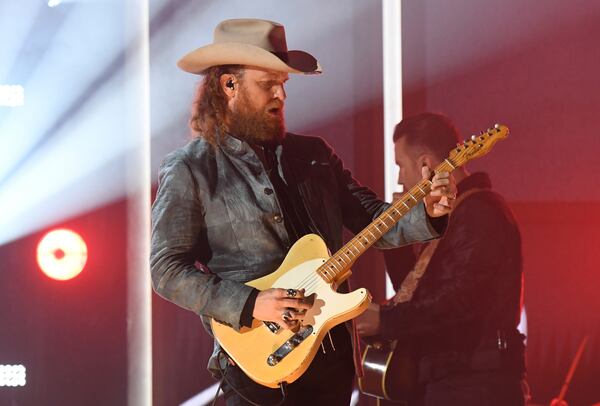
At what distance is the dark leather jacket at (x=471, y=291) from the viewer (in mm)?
3611

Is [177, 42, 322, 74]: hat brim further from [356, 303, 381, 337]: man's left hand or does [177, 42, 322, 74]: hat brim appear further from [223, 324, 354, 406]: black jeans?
[356, 303, 381, 337]: man's left hand

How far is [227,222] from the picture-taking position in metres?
2.68

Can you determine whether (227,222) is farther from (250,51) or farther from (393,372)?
(393,372)

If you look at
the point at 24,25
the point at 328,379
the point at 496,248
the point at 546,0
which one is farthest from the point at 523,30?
the point at 24,25

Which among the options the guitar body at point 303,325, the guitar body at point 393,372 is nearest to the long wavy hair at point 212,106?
the guitar body at point 303,325

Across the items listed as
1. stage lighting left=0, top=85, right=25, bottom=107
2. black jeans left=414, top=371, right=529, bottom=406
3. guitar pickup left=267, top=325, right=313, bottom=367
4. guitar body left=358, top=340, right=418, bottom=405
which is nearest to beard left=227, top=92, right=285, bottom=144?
guitar pickup left=267, top=325, right=313, bottom=367

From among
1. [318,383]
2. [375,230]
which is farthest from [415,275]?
[318,383]

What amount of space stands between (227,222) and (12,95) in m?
2.09

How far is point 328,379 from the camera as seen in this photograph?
2592mm

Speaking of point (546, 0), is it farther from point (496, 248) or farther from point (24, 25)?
point (24, 25)

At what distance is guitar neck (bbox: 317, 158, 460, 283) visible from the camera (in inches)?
101

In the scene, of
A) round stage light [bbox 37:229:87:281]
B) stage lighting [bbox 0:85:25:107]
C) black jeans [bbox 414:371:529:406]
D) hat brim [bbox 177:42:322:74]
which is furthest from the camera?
Answer: stage lighting [bbox 0:85:25:107]

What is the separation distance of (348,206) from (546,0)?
1.54m

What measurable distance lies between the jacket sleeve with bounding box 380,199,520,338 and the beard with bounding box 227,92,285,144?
3.73ft
